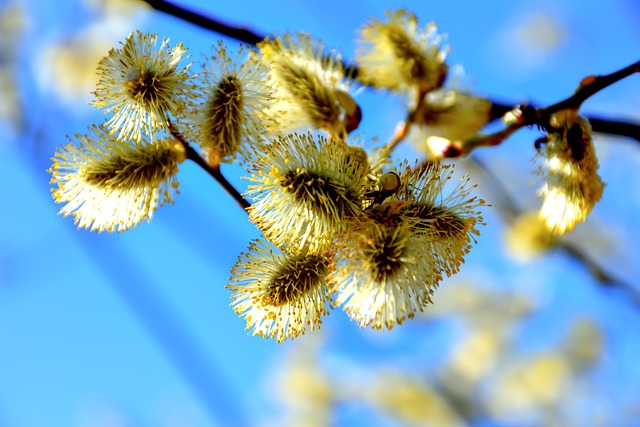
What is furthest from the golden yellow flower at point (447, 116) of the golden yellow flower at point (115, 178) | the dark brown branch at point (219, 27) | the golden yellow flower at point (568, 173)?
the golden yellow flower at point (115, 178)

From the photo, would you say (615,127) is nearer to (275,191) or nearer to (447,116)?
(447,116)

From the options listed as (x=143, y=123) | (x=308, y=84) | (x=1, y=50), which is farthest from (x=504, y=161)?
(x=143, y=123)

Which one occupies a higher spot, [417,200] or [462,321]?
[462,321]

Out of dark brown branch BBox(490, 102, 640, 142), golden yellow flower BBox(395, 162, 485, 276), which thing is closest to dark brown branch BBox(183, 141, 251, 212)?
golden yellow flower BBox(395, 162, 485, 276)

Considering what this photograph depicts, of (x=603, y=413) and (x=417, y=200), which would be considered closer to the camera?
(x=417, y=200)

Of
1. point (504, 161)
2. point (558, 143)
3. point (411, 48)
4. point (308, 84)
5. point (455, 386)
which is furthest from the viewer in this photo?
point (455, 386)

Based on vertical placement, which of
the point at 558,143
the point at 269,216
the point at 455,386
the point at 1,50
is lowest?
the point at 558,143

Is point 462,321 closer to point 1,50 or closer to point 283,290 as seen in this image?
point 1,50
